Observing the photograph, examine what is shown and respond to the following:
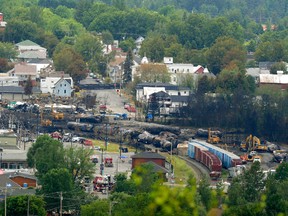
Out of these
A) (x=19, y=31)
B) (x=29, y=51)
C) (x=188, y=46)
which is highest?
(x=19, y=31)

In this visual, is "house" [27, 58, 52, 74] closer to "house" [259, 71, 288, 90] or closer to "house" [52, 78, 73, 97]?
"house" [52, 78, 73, 97]

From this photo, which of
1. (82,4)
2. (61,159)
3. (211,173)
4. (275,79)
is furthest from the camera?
(82,4)

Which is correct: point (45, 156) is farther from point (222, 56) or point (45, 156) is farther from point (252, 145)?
point (222, 56)

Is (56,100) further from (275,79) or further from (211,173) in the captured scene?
(211,173)

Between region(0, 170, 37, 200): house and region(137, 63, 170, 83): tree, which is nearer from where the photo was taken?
region(0, 170, 37, 200): house

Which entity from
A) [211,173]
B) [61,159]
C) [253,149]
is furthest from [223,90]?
[61,159]

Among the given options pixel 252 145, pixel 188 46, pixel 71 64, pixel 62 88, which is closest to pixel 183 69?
pixel 71 64

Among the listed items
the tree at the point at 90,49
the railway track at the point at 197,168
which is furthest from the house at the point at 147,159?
the tree at the point at 90,49

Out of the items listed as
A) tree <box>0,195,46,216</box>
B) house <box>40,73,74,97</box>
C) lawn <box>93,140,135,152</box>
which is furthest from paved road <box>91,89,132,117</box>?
tree <box>0,195,46,216</box>
